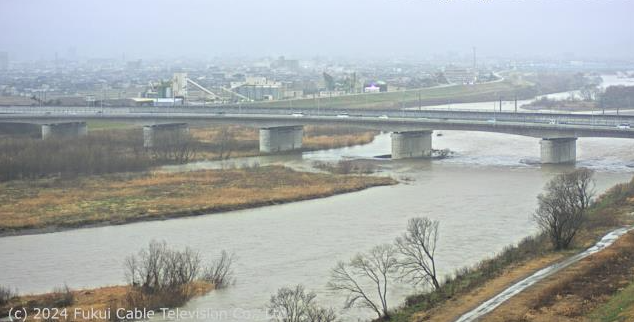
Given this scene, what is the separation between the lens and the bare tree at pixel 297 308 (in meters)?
10.0

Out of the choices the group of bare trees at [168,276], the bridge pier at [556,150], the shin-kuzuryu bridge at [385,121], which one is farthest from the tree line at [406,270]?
the shin-kuzuryu bridge at [385,121]

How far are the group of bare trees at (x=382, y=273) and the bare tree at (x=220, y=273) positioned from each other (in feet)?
4.10

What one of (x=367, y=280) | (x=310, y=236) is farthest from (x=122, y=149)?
(x=367, y=280)

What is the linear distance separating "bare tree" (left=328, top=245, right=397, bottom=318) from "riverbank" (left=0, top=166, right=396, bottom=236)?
532 cm

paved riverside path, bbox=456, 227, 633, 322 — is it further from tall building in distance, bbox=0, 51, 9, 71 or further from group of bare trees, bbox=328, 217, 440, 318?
tall building in distance, bbox=0, 51, 9, 71

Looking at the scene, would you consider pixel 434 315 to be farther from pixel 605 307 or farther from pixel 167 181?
pixel 167 181

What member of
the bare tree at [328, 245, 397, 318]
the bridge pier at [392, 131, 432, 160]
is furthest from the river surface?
the bridge pier at [392, 131, 432, 160]

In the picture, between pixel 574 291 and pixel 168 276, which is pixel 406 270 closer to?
pixel 574 291

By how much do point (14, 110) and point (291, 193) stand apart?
62.6 ft

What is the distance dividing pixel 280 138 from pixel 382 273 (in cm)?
1739

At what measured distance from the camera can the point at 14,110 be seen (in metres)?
36.1

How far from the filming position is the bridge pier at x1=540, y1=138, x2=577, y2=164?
953 inches

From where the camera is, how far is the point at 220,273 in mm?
12469

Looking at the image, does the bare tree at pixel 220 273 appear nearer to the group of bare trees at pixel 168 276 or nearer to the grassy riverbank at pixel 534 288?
the group of bare trees at pixel 168 276
